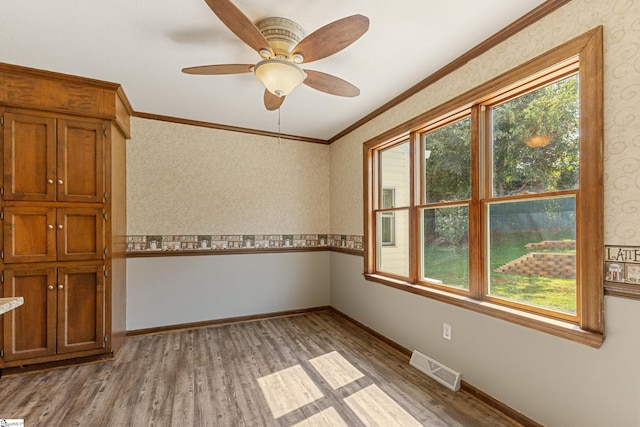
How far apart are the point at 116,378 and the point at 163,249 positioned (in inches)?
56.8

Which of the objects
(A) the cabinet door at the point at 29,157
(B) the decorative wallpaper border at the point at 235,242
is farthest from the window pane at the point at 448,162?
(A) the cabinet door at the point at 29,157

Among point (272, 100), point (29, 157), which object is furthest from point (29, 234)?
point (272, 100)

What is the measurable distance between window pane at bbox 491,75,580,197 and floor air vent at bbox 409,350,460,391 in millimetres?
1464

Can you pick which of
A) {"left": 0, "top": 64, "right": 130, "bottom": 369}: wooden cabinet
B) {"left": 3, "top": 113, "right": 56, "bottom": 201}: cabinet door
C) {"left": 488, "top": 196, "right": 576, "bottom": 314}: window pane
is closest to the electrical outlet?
{"left": 488, "top": 196, "right": 576, "bottom": 314}: window pane

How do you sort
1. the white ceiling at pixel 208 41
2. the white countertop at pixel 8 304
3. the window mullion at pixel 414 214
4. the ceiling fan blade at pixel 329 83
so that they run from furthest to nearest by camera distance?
the window mullion at pixel 414 214, the ceiling fan blade at pixel 329 83, the white ceiling at pixel 208 41, the white countertop at pixel 8 304

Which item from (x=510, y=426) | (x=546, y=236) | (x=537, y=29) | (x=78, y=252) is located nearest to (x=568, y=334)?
(x=546, y=236)

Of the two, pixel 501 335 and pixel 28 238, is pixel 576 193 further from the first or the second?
pixel 28 238

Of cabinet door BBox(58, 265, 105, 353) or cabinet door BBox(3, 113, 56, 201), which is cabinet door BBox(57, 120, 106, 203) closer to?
cabinet door BBox(3, 113, 56, 201)

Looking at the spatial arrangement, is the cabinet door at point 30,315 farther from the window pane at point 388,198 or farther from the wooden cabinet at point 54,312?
the window pane at point 388,198

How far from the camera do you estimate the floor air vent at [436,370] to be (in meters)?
2.26

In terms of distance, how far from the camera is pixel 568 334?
1.61m

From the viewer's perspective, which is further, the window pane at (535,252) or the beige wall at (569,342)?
the window pane at (535,252)

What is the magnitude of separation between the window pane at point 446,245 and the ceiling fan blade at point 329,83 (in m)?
1.32

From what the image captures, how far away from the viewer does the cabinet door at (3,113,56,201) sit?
2443 mm
